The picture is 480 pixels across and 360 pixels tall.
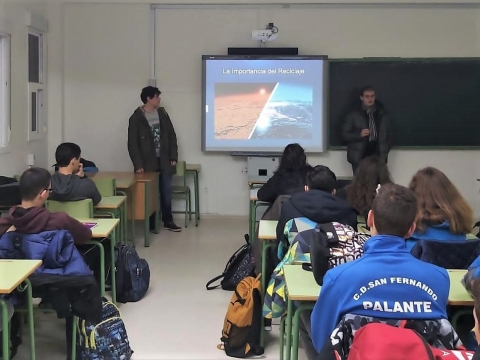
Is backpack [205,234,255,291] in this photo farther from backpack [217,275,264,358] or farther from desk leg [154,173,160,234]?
desk leg [154,173,160,234]

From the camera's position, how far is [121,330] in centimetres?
338

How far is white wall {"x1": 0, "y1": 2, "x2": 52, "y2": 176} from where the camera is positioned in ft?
20.2

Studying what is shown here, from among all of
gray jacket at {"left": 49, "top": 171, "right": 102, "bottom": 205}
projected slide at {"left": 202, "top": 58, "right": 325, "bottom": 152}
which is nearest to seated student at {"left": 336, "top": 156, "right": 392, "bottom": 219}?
gray jacket at {"left": 49, "top": 171, "right": 102, "bottom": 205}

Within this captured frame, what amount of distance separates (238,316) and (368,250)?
5.18 ft

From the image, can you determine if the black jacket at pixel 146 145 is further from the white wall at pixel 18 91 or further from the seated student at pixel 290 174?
the seated student at pixel 290 174

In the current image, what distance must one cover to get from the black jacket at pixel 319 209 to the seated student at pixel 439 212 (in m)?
0.43

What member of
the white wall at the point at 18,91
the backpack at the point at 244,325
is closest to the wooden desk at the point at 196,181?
the white wall at the point at 18,91

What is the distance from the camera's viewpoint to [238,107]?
306 inches

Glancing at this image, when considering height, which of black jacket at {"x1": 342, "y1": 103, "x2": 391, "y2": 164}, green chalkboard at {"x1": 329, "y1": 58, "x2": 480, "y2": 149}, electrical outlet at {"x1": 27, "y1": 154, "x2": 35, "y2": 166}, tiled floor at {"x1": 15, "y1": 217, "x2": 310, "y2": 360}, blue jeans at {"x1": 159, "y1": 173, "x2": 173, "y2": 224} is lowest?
tiled floor at {"x1": 15, "y1": 217, "x2": 310, "y2": 360}

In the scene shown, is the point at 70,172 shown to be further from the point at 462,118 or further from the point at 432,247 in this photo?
the point at 462,118

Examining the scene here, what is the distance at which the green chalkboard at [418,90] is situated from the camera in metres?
7.60

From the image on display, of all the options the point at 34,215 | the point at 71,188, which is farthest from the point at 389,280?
the point at 71,188

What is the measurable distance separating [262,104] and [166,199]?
5.67 ft

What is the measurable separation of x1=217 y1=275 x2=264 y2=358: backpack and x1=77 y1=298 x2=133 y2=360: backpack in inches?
23.0
